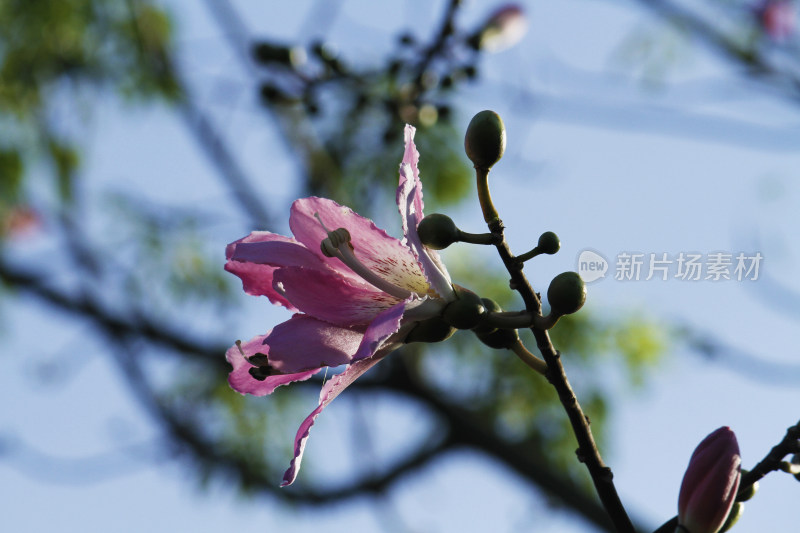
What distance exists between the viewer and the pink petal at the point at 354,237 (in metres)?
1.14

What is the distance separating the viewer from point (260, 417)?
213 inches

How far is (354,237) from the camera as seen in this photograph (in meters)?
1.16

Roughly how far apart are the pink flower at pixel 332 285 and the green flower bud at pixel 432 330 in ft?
0.04

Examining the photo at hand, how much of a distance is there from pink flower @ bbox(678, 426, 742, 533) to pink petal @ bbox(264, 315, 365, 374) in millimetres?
471

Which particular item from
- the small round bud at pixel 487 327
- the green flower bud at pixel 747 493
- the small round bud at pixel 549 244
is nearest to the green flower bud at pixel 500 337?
the small round bud at pixel 487 327

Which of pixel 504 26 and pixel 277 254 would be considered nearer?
pixel 277 254

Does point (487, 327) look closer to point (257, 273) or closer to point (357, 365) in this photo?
point (357, 365)

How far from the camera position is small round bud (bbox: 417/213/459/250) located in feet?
3.44

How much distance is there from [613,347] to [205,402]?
2783 mm

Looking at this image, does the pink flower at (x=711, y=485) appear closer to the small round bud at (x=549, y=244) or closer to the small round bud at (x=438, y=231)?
the small round bud at (x=549, y=244)

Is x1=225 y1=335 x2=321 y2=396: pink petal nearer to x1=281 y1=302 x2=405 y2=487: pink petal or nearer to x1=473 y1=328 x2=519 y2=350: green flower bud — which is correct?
x1=281 y1=302 x2=405 y2=487: pink petal

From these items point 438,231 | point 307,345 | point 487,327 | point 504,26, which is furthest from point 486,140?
point 504,26

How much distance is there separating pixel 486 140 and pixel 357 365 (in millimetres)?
341

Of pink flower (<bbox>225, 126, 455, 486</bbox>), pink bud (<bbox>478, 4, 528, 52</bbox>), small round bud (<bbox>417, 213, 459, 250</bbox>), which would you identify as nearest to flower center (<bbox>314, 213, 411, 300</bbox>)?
pink flower (<bbox>225, 126, 455, 486</bbox>)
